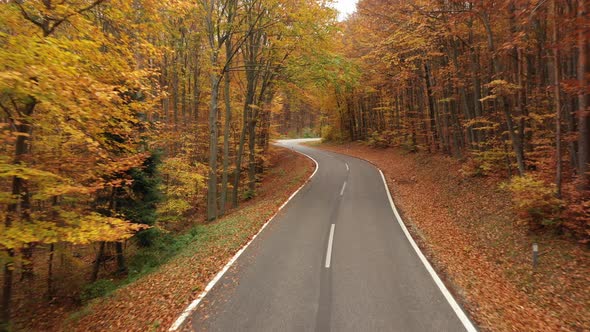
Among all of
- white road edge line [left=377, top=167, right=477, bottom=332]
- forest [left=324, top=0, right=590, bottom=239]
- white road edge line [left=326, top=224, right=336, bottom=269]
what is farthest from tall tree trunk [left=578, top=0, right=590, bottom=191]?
white road edge line [left=326, top=224, right=336, bottom=269]

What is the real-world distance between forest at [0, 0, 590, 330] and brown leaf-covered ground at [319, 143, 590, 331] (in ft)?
2.63

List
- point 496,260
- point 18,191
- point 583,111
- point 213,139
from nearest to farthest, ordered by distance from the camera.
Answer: point 18,191, point 583,111, point 496,260, point 213,139

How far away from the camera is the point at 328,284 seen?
6719mm

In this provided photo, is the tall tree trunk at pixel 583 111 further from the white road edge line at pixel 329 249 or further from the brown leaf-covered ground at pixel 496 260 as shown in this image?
the white road edge line at pixel 329 249

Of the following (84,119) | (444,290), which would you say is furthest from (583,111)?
(84,119)

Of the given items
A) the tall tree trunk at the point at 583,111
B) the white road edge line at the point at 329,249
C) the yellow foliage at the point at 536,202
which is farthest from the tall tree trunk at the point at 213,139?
the tall tree trunk at the point at 583,111

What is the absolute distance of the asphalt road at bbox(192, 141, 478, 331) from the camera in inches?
212

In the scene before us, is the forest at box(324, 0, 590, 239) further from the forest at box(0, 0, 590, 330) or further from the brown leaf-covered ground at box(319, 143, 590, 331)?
the brown leaf-covered ground at box(319, 143, 590, 331)

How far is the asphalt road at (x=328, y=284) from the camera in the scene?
17.7ft

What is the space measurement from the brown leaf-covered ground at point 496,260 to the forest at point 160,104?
80 cm

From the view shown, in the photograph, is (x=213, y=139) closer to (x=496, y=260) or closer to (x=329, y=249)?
(x=329, y=249)

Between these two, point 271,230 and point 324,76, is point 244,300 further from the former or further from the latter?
point 324,76

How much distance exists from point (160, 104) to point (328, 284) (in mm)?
9414

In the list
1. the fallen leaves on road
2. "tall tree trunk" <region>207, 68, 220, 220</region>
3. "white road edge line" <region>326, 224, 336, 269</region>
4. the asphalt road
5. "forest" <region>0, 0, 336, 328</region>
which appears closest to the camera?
"forest" <region>0, 0, 336, 328</region>
